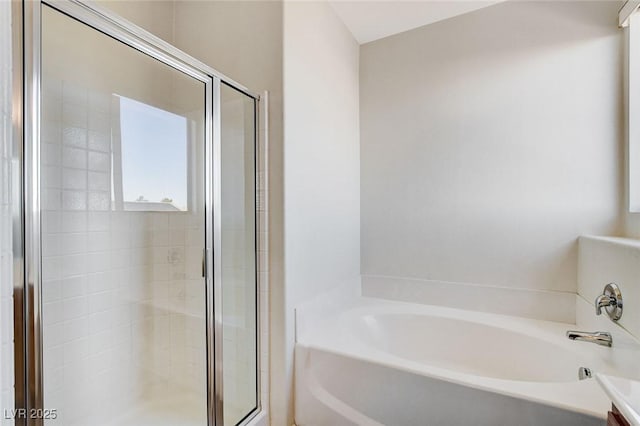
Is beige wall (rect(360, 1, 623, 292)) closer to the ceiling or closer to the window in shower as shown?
the ceiling

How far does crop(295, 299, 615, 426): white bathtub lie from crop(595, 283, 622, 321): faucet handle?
0.59 ft

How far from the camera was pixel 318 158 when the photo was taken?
1879 mm

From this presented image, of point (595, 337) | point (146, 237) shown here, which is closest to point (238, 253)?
point (146, 237)

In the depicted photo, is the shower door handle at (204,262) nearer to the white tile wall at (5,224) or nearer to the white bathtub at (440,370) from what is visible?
the white bathtub at (440,370)

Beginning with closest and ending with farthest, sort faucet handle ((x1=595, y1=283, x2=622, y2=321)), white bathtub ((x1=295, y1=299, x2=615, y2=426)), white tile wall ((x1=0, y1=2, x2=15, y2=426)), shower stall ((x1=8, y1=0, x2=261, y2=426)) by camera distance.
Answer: white tile wall ((x1=0, y1=2, x2=15, y2=426)) < white bathtub ((x1=295, y1=299, x2=615, y2=426)) < faucet handle ((x1=595, y1=283, x2=622, y2=321)) < shower stall ((x1=8, y1=0, x2=261, y2=426))

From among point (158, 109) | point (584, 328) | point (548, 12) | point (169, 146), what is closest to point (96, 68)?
point (158, 109)

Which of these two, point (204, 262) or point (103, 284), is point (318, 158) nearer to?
point (204, 262)

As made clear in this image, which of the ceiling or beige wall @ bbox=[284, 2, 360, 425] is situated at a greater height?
the ceiling

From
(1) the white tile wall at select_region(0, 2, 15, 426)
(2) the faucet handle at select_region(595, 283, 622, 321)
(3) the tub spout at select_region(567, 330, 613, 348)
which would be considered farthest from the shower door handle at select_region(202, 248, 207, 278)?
(2) the faucet handle at select_region(595, 283, 622, 321)

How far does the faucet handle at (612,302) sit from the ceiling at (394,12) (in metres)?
1.78

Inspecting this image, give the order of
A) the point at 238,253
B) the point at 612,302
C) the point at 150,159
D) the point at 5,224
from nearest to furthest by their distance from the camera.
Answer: the point at 5,224 → the point at 612,302 → the point at 238,253 → the point at 150,159

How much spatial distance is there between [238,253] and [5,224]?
96 centimetres

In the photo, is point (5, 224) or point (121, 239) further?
point (121, 239)

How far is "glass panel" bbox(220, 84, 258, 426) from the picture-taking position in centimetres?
157
